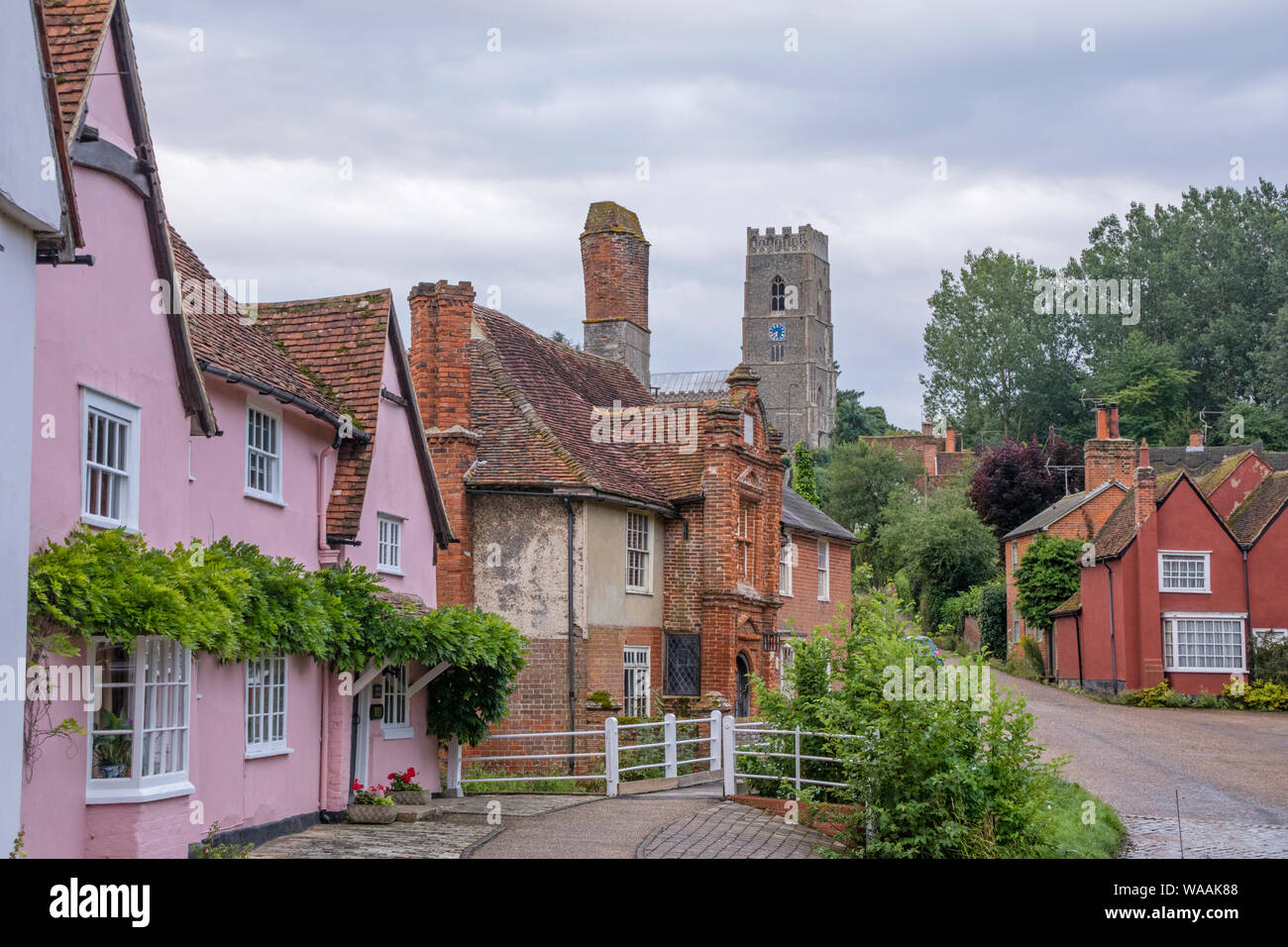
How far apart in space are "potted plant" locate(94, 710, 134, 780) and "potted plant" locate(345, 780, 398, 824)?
6080 mm

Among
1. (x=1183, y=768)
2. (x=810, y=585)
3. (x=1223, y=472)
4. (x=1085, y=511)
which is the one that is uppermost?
(x=1223, y=472)

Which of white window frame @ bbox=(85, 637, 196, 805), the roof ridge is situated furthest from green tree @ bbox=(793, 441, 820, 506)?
white window frame @ bbox=(85, 637, 196, 805)

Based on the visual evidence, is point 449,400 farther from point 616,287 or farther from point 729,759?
point 616,287

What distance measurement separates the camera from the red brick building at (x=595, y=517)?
2797 cm

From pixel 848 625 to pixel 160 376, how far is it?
35.1ft

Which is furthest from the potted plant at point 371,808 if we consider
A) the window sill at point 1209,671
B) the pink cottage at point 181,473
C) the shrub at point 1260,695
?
the window sill at point 1209,671

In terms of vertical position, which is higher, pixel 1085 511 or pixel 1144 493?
pixel 1085 511

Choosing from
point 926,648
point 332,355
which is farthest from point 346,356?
point 926,648

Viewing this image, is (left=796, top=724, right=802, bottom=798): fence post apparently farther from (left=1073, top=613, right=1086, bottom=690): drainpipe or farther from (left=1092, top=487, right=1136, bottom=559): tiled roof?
(left=1073, top=613, right=1086, bottom=690): drainpipe

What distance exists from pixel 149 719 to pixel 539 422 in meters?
16.4

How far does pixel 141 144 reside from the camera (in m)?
14.1

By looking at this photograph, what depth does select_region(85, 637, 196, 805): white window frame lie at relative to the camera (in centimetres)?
1302

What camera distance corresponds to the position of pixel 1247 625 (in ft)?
137
